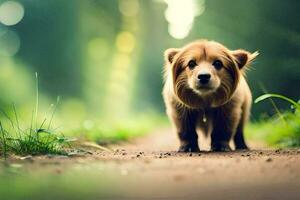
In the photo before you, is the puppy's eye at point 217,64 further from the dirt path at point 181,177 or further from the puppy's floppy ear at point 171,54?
the dirt path at point 181,177

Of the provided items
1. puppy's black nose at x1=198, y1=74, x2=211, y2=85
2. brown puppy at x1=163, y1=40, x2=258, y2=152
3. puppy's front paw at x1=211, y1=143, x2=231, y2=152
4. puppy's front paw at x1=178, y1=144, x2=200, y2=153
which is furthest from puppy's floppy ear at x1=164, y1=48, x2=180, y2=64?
puppy's front paw at x1=211, y1=143, x2=231, y2=152

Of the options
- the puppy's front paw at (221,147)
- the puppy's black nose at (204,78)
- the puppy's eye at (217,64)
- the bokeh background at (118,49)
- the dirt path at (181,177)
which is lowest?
the dirt path at (181,177)

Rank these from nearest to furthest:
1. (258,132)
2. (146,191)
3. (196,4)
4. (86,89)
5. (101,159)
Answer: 1. (146,191)
2. (101,159)
3. (258,132)
4. (196,4)
5. (86,89)

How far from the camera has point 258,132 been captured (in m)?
10.5

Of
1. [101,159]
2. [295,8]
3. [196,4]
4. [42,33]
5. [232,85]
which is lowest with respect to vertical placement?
[101,159]

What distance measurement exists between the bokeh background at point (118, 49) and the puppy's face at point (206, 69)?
487 centimetres

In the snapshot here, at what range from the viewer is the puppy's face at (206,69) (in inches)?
235

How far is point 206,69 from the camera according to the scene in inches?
230

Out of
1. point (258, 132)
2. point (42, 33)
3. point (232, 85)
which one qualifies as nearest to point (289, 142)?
point (232, 85)

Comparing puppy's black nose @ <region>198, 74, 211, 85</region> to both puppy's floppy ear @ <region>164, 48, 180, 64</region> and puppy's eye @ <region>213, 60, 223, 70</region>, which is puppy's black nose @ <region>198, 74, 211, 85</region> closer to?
puppy's eye @ <region>213, 60, 223, 70</region>

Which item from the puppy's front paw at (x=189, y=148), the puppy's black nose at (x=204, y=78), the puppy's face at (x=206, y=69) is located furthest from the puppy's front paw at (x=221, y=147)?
the puppy's black nose at (x=204, y=78)

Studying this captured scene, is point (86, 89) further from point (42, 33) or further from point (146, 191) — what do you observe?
point (146, 191)

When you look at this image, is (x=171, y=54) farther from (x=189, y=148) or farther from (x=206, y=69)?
(x=189, y=148)

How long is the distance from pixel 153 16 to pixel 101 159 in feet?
75.2
